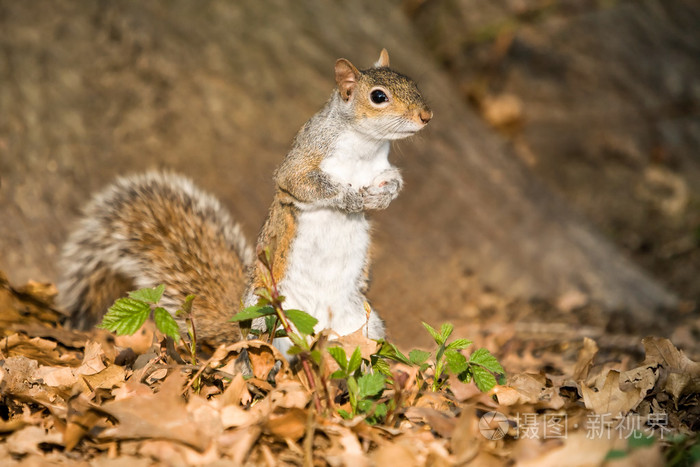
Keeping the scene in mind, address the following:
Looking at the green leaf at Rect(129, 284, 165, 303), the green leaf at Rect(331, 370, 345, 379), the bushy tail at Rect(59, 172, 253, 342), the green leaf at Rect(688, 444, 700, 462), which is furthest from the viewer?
the bushy tail at Rect(59, 172, 253, 342)

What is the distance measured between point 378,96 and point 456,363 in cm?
113

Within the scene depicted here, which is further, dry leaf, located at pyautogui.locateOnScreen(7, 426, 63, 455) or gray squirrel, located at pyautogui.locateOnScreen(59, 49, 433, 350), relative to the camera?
gray squirrel, located at pyautogui.locateOnScreen(59, 49, 433, 350)

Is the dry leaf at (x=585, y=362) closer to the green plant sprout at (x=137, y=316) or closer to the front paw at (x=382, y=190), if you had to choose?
the front paw at (x=382, y=190)

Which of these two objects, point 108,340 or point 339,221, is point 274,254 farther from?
point 108,340

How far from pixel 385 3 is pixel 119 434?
4.83 metres

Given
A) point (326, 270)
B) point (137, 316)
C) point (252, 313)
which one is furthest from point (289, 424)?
point (326, 270)

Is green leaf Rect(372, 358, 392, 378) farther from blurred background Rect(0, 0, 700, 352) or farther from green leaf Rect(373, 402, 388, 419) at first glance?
blurred background Rect(0, 0, 700, 352)

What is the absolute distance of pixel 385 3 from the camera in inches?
224

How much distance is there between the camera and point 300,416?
1.75 meters

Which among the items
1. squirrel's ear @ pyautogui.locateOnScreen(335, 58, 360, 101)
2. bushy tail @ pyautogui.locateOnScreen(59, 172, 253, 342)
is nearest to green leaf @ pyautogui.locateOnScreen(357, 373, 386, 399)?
bushy tail @ pyautogui.locateOnScreen(59, 172, 253, 342)

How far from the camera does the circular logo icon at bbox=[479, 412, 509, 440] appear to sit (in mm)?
1850

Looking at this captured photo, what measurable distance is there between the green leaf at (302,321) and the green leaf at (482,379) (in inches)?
22.1

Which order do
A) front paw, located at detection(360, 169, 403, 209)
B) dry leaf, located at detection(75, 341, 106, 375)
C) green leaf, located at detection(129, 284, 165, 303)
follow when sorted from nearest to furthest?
green leaf, located at detection(129, 284, 165, 303) → dry leaf, located at detection(75, 341, 106, 375) → front paw, located at detection(360, 169, 403, 209)

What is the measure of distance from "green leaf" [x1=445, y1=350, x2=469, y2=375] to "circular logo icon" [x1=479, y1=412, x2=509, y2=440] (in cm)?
15
